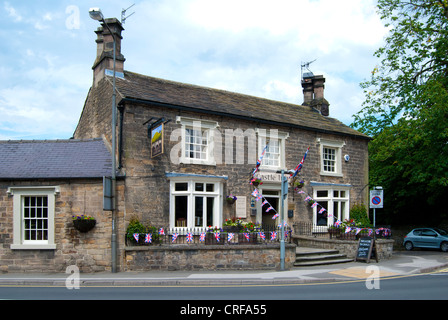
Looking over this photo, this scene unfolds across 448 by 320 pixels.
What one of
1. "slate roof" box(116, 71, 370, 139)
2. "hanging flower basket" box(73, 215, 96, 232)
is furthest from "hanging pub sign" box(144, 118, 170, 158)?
"hanging flower basket" box(73, 215, 96, 232)

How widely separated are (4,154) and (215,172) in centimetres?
869

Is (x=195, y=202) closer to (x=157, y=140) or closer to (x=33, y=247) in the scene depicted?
(x=157, y=140)

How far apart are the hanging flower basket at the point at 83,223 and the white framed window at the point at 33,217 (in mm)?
1031

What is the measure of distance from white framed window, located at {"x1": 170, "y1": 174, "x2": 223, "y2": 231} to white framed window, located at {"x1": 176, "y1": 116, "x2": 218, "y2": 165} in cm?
89

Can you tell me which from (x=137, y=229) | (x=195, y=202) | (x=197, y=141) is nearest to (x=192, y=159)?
(x=197, y=141)

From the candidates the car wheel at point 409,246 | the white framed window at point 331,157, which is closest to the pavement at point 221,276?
the white framed window at point 331,157

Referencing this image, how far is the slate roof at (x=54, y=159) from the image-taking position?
14898mm

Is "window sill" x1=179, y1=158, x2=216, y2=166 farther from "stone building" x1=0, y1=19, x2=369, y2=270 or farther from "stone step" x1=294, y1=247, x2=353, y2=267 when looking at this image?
"stone step" x1=294, y1=247, x2=353, y2=267

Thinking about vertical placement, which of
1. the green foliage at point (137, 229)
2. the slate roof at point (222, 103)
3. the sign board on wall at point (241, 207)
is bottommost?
the green foliage at point (137, 229)

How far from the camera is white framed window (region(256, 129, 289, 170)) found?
62.3 feet

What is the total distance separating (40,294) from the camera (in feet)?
34.0

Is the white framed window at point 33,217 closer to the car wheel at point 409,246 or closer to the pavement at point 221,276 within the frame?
the pavement at point 221,276

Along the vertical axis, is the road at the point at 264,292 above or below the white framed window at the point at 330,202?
below
